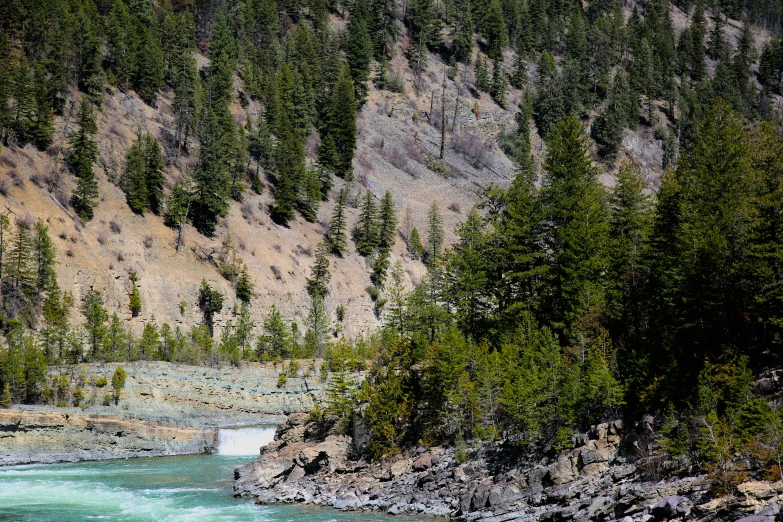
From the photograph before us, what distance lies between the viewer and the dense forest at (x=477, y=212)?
90.3 ft

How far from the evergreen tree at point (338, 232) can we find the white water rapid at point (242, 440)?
38.7 metres

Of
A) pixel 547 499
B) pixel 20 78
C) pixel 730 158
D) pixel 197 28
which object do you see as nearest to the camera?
pixel 547 499

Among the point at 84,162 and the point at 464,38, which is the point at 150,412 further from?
the point at 464,38

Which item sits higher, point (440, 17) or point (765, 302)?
point (440, 17)

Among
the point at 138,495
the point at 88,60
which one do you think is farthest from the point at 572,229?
the point at 88,60

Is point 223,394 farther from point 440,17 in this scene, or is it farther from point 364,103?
point 440,17

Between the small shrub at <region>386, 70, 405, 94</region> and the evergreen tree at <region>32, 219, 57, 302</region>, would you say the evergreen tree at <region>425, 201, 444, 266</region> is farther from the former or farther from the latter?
the evergreen tree at <region>32, 219, 57, 302</region>

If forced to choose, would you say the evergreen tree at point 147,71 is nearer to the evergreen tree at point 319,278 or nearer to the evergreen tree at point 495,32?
the evergreen tree at point 319,278

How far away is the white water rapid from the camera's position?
53344 millimetres

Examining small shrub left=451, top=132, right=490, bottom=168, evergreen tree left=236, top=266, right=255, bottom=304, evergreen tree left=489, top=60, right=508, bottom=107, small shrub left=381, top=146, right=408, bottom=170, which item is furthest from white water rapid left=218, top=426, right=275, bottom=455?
evergreen tree left=489, top=60, right=508, bottom=107

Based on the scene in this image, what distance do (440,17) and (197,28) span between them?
60.1m

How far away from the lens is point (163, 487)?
1439 inches

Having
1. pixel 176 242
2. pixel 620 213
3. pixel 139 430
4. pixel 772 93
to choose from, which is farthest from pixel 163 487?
pixel 772 93

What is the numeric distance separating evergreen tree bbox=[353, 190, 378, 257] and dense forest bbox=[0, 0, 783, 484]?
0.77ft
